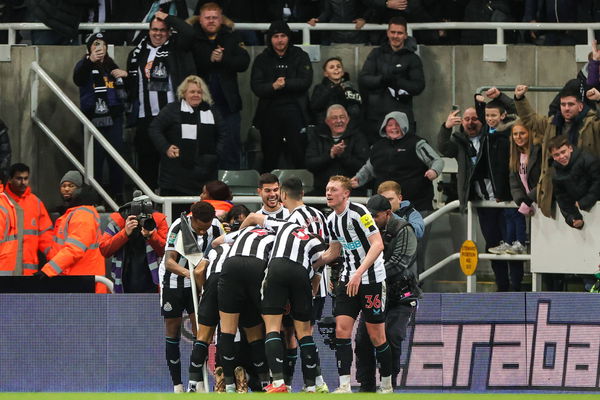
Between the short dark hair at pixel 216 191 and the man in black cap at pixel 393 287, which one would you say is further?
the short dark hair at pixel 216 191

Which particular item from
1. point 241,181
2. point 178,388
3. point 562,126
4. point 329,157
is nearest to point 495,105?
point 562,126

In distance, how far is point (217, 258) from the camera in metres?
13.9

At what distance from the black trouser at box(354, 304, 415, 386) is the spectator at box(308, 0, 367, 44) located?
18.4 ft

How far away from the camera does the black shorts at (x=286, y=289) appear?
1328 centimetres

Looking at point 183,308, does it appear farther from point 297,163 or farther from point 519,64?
point 519,64

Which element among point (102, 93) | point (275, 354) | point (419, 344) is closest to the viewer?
point (275, 354)

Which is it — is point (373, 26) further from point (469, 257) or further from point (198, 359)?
point (198, 359)

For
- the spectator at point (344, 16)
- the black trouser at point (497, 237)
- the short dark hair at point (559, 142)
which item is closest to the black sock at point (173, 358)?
the black trouser at point (497, 237)

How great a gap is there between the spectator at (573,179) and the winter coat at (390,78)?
2704mm

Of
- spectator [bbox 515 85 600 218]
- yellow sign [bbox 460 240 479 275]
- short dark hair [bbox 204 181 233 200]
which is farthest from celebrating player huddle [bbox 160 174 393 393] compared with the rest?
spectator [bbox 515 85 600 218]

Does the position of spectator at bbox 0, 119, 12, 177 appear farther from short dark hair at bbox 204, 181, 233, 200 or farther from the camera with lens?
short dark hair at bbox 204, 181, 233, 200

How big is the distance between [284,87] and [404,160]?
1836 mm

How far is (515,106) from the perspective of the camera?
1655 cm

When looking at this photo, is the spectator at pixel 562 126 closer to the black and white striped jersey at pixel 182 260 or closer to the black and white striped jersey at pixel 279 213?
the black and white striped jersey at pixel 279 213
